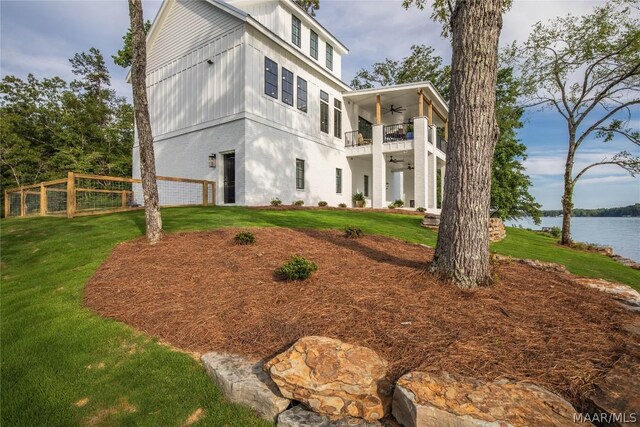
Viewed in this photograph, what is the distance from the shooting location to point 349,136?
63.2 feet

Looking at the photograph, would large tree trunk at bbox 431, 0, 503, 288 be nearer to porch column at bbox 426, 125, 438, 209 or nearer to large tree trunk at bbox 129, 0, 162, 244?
large tree trunk at bbox 129, 0, 162, 244

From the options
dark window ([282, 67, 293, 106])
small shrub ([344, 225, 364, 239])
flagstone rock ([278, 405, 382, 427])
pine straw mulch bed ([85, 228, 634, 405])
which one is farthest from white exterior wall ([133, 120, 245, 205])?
flagstone rock ([278, 405, 382, 427])

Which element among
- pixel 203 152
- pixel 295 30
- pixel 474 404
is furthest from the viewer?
pixel 295 30

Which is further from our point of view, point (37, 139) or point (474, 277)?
point (37, 139)

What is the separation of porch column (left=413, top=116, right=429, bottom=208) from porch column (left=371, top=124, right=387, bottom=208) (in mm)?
1902

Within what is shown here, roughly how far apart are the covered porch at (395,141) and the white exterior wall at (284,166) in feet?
7.20

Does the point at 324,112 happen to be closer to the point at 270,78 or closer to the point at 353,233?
the point at 270,78

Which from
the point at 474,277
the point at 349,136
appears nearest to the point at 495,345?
the point at 474,277

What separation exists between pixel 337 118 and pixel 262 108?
6541 mm

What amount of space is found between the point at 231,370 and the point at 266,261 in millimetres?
2522

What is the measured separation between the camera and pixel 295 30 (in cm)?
1642

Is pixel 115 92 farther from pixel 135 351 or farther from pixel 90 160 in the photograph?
pixel 135 351

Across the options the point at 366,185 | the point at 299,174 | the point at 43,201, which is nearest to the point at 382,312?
the point at 299,174

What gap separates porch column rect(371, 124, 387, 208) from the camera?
17.2 metres
